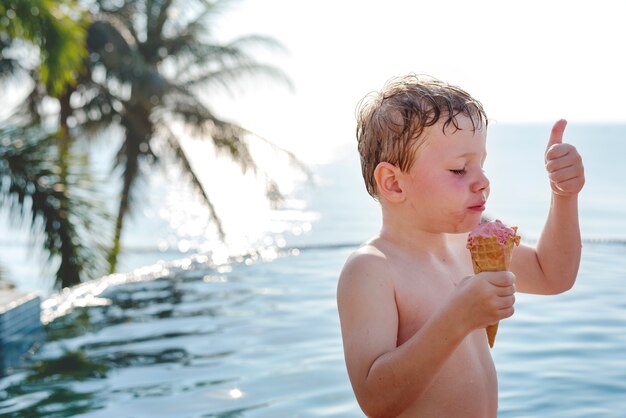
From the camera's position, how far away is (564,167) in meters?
2.65

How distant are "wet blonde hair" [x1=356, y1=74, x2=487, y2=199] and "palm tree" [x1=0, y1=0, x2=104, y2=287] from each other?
576 centimetres

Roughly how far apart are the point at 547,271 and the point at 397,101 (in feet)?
2.84

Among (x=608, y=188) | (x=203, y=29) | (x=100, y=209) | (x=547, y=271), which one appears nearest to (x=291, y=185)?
(x=608, y=188)

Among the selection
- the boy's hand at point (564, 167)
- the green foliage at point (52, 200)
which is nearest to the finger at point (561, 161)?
Answer: the boy's hand at point (564, 167)

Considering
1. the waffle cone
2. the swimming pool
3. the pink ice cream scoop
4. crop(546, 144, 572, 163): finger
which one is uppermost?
crop(546, 144, 572, 163): finger

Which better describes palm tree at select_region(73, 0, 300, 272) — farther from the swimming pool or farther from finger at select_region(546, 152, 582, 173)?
finger at select_region(546, 152, 582, 173)

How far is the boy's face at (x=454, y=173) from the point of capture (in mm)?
2453

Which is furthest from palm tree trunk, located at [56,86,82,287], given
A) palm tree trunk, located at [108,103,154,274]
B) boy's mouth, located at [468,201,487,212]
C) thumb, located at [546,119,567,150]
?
palm tree trunk, located at [108,103,154,274]

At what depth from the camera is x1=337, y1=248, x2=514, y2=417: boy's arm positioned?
211cm

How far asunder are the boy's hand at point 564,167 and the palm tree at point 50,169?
6042 millimetres

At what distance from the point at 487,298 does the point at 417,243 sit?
647 millimetres

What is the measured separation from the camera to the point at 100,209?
8.22 meters

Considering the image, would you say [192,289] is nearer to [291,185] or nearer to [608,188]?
[608,188]

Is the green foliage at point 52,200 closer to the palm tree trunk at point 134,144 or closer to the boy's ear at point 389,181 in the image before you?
the boy's ear at point 389,181
